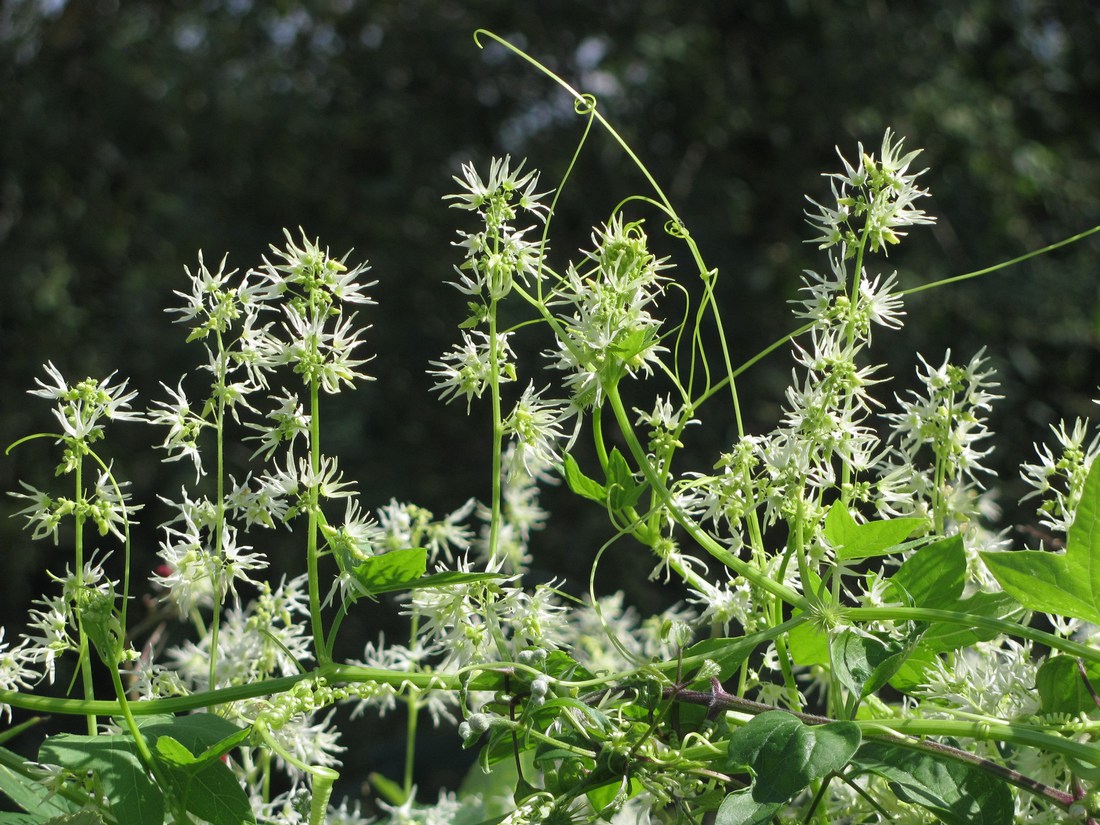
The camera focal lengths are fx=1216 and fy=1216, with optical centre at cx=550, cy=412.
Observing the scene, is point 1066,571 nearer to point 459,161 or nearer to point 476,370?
point 476,370

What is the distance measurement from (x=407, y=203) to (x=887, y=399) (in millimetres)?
1256

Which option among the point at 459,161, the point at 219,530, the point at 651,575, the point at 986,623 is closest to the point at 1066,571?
the point at 986,623

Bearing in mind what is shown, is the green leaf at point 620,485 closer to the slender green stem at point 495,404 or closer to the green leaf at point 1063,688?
the slender green stem at point 495,404

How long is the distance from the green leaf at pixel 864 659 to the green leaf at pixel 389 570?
5.0 inches

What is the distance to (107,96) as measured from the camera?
308cm

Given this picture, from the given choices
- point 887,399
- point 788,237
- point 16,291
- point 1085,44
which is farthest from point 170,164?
point 1085,44

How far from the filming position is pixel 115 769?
0.37 metres

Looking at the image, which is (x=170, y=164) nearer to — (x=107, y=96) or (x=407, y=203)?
(x=107, y=96)

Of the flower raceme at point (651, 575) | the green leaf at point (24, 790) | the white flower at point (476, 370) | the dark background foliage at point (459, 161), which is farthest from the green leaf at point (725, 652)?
the dark background foliage at point (459, 161)

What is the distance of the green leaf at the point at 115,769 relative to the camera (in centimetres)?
37

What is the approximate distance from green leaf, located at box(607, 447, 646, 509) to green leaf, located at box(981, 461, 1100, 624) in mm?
113

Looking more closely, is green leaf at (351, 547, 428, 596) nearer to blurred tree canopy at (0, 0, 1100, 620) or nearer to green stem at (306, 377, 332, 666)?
green stem at (306, 377, 332, 666)

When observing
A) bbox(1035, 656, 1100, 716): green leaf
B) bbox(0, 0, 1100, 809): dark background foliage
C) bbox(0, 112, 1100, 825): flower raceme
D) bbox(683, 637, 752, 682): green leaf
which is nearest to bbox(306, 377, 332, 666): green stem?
bbox(0, 112, 1100, 825): flower raceme

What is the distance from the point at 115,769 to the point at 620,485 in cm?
18
